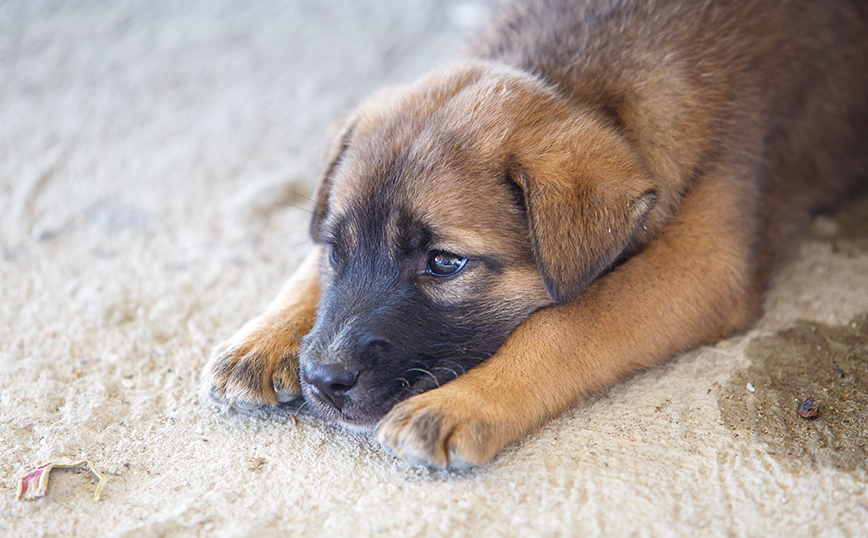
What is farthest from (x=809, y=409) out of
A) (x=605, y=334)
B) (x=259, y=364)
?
(x=259, y=364)

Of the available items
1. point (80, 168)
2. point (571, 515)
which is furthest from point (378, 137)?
point (80, 168)

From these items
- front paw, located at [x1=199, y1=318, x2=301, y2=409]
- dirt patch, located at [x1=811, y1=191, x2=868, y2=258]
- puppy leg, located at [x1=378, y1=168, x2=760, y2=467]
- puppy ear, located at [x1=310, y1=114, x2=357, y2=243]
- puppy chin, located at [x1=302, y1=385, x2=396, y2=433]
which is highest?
puppy ear, located at [x1=310, y1=114, x2=357, y2=243]

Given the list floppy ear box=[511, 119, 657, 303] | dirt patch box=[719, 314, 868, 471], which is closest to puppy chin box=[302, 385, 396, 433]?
floppy ear box=[511, 119, 657, 303]

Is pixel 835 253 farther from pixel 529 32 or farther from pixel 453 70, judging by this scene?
pixel 453 70

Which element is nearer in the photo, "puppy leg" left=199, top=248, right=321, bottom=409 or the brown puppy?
the brown puppy

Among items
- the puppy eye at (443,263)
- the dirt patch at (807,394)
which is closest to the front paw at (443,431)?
the puppy eye at (443,263)

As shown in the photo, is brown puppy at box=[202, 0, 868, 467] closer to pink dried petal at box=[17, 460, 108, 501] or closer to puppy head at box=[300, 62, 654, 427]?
puppy head at box=[300, 62, 654, 427]
